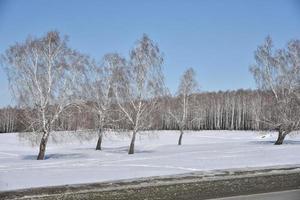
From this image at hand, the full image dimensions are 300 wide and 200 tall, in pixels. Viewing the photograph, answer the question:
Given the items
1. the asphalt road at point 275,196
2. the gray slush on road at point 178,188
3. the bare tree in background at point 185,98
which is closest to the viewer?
the asphalt road at point 275,196

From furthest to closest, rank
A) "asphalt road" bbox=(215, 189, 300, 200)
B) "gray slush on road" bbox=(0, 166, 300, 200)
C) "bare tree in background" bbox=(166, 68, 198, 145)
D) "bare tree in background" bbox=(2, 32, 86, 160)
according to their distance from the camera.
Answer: "bare tree in background" bbox=(166, 68, 198, 145) → "bare tree in background" bbox=(2, 32, 86, 160) → "gray slush on road" bbox=(0, 166, 300, 200) → "asphalt road" bbox=(215, 189, 300, 200)

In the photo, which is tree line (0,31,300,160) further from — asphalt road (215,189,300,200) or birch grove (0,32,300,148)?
asphalt road (215,189,300,200)

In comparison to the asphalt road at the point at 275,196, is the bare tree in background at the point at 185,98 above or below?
above

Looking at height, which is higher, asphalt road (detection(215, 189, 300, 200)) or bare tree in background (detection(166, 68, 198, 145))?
bare tree in background (detection(166, 68, 198, 145))

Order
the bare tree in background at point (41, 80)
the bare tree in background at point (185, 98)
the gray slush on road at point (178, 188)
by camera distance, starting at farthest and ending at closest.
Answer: the bare tree in background at point (185, 98), the bare tree in background at point (41, 80), the gray slush on road at point (178, 188)

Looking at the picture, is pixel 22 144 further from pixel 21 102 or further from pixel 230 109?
pixel 230 109

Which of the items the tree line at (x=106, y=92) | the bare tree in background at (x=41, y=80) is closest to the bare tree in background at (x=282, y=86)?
the tree line at (x=106, y=92)

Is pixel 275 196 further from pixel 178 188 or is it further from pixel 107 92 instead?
→ pixel 107 92

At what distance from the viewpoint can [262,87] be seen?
140 feet

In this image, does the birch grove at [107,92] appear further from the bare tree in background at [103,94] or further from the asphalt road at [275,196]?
the asphalt road at [275,196]

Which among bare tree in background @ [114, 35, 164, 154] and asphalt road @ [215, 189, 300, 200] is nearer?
asphalt road @ [215, 189, 300, 200]

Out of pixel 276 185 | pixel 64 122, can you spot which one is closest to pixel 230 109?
pixel 64 122

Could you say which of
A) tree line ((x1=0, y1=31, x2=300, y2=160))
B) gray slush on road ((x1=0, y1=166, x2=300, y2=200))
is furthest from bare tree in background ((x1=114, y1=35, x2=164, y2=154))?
gray slush on road ((x1=0, y1=166, x2=300, y2=200))

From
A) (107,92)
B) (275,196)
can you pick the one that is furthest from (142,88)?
(275,196)
